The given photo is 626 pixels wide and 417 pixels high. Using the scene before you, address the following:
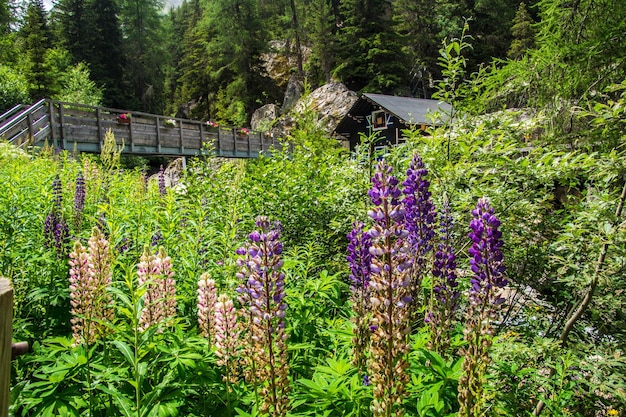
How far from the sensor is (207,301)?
8.04 feet

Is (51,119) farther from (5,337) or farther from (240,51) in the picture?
(240,51)

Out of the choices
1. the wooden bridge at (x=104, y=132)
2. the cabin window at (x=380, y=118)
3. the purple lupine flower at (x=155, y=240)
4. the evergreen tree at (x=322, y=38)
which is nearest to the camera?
the purple lupine flower at (x=155, y=240)

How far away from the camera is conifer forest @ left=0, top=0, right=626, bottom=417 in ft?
6.29

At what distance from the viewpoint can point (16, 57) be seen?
31516mm

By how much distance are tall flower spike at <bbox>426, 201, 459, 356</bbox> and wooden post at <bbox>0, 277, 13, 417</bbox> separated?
7.72 feet

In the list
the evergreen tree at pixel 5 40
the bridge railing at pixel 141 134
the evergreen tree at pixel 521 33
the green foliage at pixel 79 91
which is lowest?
the bridge railing at pixel 141 134

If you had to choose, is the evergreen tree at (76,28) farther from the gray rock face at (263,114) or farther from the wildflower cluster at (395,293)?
the wildflower cluster at (395,293)

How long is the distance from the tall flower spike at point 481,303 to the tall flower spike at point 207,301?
1.41 m

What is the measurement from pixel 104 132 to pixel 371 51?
26.1m

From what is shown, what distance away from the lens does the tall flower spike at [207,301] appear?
94.0 inches

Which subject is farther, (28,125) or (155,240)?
(28,125)

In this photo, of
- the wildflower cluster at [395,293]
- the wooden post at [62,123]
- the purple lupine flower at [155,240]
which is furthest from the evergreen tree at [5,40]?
the wildflower cluster at [395,293]

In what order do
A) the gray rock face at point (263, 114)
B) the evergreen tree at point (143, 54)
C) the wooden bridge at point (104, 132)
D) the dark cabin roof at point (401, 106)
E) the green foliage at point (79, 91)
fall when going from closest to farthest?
1. the wooden bridge at point (104, 132)
2. the dark cabin roof at point (401, 106)
3. the green foliage at point (79, 91)
4. the gray rock face at point (263, 114)
5. the evergreen tree at point (143, 54)

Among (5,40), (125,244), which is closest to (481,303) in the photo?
(125,244)
